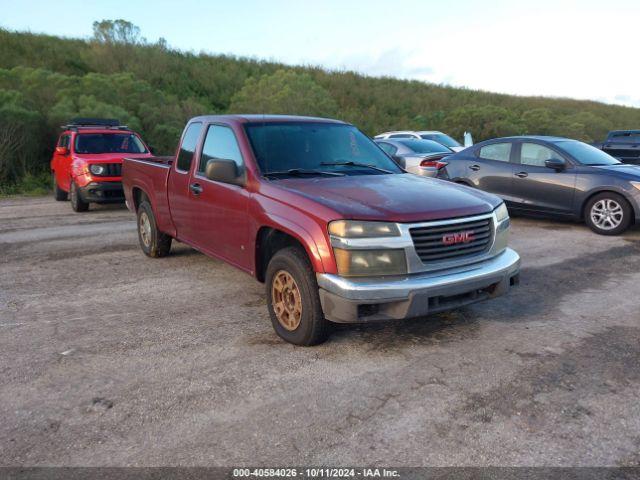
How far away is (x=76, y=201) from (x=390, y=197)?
9.34 metres

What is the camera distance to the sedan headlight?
10.9 metres

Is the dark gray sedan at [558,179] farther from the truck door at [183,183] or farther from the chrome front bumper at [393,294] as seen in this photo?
the truck door at [183,183]

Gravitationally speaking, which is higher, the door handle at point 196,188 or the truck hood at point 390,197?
the truck hood at point 390,197

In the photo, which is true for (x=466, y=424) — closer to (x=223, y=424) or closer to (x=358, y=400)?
(x=358, y=400)

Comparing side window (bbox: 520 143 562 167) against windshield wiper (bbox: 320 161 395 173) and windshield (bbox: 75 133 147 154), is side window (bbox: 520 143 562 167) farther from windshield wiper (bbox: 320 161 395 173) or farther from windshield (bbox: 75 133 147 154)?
windshield (bbox: 75 133 147 154)

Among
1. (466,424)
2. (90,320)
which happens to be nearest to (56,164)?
(90,320)

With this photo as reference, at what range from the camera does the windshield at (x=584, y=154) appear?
9078 millimetres

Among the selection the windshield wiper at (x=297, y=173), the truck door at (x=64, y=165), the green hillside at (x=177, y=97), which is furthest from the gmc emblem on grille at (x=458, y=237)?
the green hillside at (x=177, y=97)

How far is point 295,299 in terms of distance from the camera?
13.5 feet

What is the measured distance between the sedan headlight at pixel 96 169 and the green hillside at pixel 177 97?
563 cm

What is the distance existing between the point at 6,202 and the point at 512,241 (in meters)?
12.1

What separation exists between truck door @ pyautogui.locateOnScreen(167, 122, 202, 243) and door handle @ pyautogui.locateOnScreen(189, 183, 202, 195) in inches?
3.5

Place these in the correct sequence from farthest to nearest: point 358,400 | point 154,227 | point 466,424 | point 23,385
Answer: point 154,227, point 23,385, point 358,400, point 466,424

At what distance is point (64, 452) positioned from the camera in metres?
2.85
